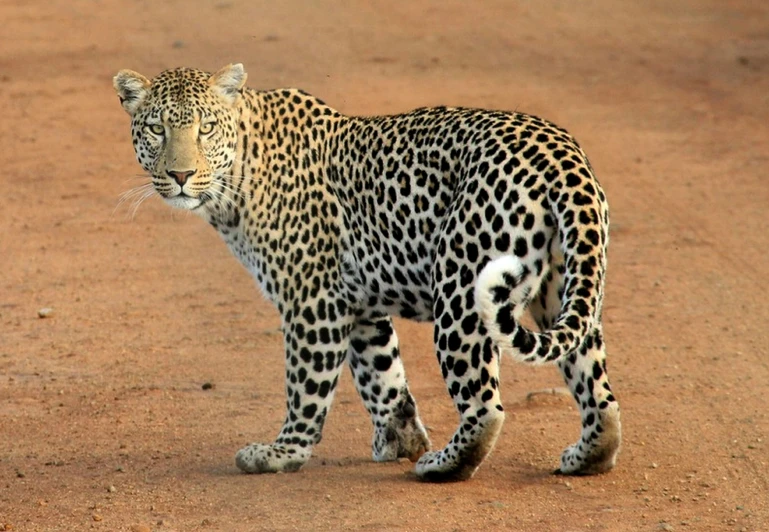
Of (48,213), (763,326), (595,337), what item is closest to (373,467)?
(595,337)

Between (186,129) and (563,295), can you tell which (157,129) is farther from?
(563,295)

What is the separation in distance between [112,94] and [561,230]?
12.0 m

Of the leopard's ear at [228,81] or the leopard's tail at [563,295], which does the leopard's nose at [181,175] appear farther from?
the leopard's tail at [563,295]

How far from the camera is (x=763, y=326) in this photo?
10805mm

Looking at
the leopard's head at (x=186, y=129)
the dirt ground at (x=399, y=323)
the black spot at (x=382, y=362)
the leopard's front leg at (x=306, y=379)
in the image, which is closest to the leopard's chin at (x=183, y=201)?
the leopard's head at (x=186, y=129)

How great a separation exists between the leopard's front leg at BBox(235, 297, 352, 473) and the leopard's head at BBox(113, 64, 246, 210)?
83 centimetres

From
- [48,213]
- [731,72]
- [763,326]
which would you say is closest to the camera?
[763,326]

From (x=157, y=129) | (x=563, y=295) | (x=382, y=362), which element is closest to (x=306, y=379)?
(x=382, y=362)

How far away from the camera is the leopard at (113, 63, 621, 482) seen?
7.38 metres

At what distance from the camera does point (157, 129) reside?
8.38m

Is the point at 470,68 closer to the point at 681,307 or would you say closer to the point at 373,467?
the point at 681,307

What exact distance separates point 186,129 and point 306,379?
1.43 m

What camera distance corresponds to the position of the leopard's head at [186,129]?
826cm

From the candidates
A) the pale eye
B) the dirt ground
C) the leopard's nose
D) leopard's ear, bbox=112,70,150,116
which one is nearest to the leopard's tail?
the dirt ground
